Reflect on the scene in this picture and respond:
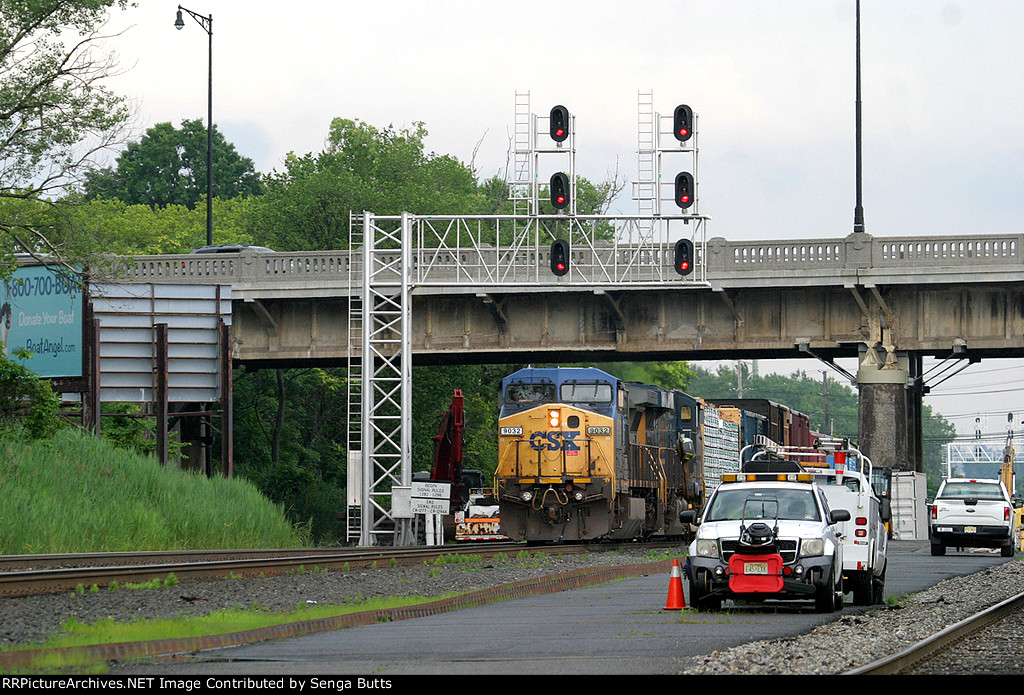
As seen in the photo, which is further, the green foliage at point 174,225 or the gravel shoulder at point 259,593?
the green foliage at point 174,225

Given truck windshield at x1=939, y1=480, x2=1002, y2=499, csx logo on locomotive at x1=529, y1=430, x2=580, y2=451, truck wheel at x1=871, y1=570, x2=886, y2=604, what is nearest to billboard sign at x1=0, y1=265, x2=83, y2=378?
csx logo on locomotive at x1=529, y1=430, x2=580, y2=451

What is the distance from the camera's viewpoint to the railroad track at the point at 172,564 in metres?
18.5

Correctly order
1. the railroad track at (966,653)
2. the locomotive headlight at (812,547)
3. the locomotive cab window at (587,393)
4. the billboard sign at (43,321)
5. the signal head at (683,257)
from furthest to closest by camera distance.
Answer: the billboard sign at (43,321) → the signal head at (683,257) → the locomotive cab window at (587,393) → the locomotive headlight at (812,547) → the railroad track at (966,653)

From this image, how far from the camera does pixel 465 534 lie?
4153 centimetres

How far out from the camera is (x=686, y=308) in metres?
44.1

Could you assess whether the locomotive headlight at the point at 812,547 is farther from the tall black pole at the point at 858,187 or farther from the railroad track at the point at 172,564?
the tall black pole at the point at 858,187

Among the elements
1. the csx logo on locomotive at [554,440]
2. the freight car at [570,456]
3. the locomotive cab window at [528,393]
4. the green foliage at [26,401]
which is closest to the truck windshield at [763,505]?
the freight car at [570,456]

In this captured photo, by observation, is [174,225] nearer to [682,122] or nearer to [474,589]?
[682,122]

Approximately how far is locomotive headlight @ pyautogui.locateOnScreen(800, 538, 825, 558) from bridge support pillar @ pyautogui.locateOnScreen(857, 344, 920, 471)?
2584 centimetres

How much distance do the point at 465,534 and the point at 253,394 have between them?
2544 centimetres

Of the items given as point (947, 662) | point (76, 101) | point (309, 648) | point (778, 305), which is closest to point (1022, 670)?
point (947, 662)

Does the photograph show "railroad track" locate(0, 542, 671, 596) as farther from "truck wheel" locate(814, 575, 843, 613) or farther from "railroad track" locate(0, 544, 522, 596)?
"truck wheel" locate(814, 575, 843, 613)

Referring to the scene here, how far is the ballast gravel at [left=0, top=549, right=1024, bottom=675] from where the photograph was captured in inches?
480

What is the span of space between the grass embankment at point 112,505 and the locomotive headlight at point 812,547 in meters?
15.4
